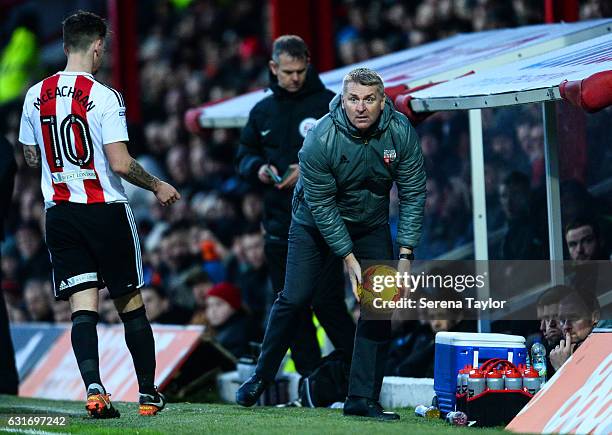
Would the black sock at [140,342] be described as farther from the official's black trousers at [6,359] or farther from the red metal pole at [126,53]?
the red metal pole at [126,53]

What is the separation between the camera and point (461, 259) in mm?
10000

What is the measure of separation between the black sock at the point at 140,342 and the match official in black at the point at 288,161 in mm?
1316

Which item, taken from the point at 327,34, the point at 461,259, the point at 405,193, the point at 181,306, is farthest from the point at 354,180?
the point at 327,34

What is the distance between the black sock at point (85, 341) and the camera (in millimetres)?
7438

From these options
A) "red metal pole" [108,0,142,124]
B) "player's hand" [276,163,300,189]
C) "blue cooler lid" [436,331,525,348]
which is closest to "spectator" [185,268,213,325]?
"player's hand" [276,163,300,189]

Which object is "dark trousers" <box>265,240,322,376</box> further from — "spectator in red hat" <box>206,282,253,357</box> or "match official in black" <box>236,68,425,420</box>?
"spectator in red hat" <box>206,282,253,357</box>

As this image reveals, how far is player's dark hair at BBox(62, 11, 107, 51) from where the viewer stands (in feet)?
24.3

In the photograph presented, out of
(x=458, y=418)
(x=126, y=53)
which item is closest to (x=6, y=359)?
(x=458, y=418)

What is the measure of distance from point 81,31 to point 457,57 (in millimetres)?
3581

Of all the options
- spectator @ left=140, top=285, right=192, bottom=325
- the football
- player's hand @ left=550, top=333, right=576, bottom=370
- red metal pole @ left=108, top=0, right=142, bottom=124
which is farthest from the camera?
red metal pole @ left=108, top=0, right=142, bottom=124

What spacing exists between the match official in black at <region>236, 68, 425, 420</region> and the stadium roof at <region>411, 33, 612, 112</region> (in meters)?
0.78

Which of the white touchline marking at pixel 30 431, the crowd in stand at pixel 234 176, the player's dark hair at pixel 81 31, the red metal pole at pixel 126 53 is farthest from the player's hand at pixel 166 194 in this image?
the red metal pole at pixel 126 53

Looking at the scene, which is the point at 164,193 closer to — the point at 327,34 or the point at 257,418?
the point at 257,418
